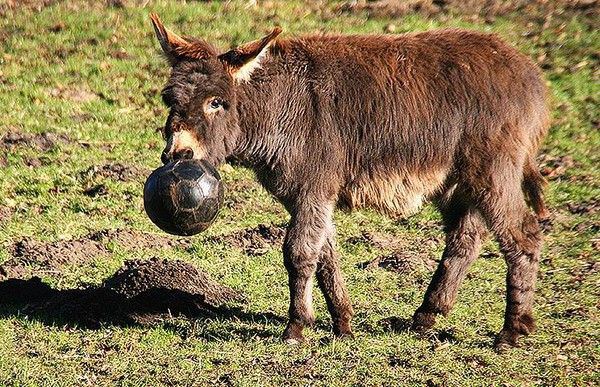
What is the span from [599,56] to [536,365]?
8178mm

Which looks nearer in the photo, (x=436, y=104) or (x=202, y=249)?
(x=436, y=104)

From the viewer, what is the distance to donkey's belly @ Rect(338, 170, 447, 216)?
766 cm

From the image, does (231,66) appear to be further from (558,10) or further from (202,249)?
(558,10)

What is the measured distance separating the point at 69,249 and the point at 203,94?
8.26 feet

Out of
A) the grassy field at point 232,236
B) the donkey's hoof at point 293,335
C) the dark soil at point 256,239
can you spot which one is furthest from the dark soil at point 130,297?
the dark soil at point 256,239

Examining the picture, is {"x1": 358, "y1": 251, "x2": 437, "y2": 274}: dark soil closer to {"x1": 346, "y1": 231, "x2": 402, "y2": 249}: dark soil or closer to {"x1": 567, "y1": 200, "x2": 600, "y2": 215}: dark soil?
{"x1": 346, "y1": 231, "x2": 402, "y2": 249}: dark soil

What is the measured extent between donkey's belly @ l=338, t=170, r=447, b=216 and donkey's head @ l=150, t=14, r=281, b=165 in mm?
905

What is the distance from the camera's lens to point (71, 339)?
735 cm

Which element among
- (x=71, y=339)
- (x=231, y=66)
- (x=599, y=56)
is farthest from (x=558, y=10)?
(x=71, y=339)

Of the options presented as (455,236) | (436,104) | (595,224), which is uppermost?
→ (436,104)

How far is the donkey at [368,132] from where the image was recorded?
24.3ft

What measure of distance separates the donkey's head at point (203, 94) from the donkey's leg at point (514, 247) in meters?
1.82

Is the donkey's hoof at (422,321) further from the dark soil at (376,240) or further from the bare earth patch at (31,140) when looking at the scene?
the bare earth patch at (31,140)

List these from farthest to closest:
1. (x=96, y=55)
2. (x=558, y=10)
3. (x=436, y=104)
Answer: (x=558, y=10) < (x=96, y=55) < (x=436, y=104)
